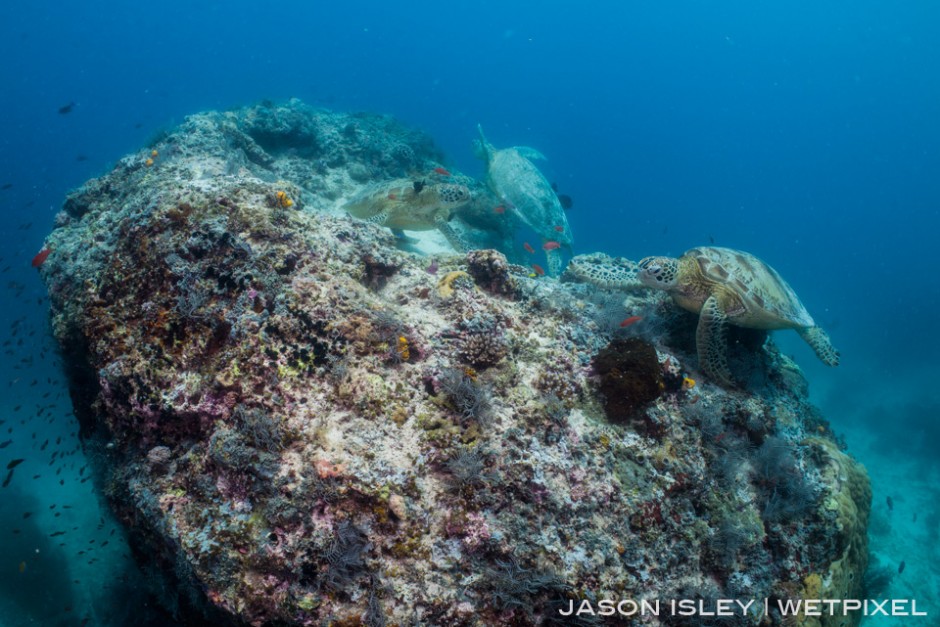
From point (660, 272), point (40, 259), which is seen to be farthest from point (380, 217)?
point (660, 272)

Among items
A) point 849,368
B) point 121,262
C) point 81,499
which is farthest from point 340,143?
point 849,368

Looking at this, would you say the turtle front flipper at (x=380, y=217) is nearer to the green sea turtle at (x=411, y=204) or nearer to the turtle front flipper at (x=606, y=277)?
the green sea turtle at (x=411, y=204)

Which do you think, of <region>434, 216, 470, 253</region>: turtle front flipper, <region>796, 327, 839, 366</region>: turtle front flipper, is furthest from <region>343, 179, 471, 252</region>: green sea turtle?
<region>796, 327, 839, 366</region>: turtle front flipper

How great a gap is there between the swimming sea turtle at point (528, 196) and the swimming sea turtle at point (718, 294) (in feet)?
22.4

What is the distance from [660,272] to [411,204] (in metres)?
5.24

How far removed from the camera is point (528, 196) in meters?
13.4

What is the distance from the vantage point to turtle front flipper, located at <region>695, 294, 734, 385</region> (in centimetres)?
559

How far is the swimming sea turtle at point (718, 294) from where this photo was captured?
18.6ft

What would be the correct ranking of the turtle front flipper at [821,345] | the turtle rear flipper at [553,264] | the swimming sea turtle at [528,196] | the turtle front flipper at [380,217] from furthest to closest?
the swimming sea turtle at [528,196] → the turtle rear flipper at [553,264] → the turtle front flipper at [380,217] → the turtle front flipper at [821,345]

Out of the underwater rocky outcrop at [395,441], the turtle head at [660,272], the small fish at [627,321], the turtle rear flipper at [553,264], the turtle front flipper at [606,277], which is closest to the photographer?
the underwater rocky outcrop at [395,441]

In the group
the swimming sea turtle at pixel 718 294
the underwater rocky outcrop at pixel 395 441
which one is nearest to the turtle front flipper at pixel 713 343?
the swimming sea turtle at pixel 718 294

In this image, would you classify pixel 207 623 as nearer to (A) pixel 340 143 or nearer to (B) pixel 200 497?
(B) pixel 200 497

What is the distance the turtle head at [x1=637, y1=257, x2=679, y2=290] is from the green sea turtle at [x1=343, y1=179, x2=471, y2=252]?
13.9ft

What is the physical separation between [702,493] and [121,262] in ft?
20.1
